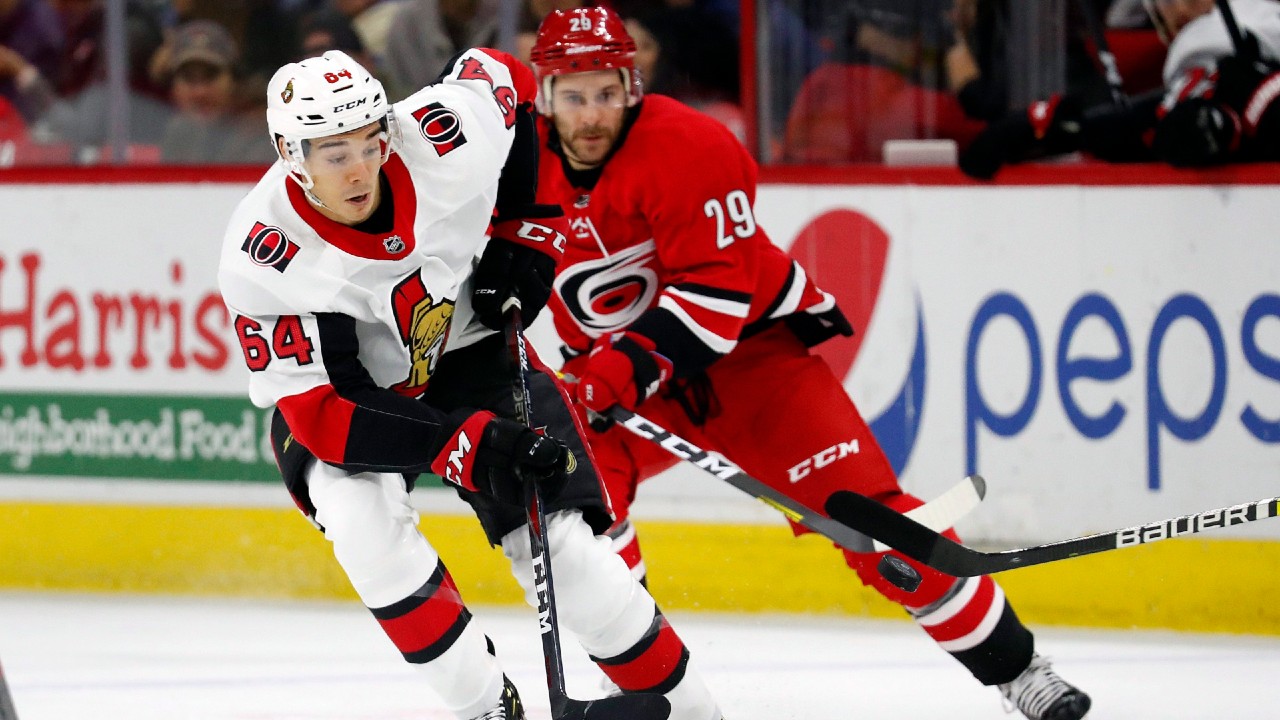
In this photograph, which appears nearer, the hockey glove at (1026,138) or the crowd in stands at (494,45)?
the hockey glove at (1026,138)

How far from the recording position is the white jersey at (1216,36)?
383cm

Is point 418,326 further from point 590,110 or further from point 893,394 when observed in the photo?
point 893,394

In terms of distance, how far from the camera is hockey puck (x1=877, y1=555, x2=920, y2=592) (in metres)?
2.83

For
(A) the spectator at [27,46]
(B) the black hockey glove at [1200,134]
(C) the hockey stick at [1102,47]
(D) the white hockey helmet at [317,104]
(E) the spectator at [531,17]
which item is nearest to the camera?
(D) the white hockey helmet at [317,104]

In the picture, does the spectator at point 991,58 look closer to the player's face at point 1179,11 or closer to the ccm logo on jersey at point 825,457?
the player's face at point 1179,11

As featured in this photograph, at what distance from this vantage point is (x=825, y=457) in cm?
299

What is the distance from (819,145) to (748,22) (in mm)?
336

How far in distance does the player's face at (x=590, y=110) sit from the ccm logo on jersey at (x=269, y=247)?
70 cm

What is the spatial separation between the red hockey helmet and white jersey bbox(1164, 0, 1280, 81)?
1.47 m

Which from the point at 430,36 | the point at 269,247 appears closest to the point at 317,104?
the point at 269,247

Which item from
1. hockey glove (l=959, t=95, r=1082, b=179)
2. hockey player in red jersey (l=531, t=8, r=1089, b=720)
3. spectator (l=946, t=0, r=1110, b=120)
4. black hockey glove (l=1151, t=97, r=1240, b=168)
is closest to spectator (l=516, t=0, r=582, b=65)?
spectator (l=946, t=0, r=1110, b=120)

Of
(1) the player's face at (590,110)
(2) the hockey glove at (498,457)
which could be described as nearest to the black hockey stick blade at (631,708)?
(2) the hockey glove at (498,457)

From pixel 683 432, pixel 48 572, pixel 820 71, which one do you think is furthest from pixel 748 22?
pixel 48 572

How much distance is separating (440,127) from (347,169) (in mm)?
264
